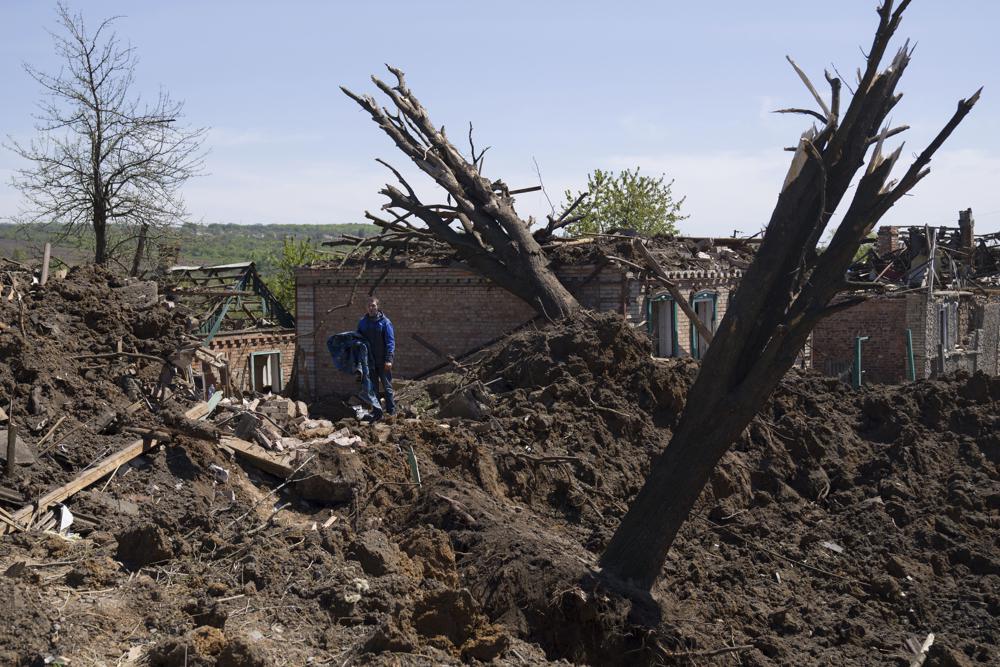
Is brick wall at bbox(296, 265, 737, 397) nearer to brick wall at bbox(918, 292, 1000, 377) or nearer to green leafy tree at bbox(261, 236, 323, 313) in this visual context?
brick wall at bbox(918, 292, 1000, 377)

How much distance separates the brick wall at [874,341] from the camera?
87.3ft

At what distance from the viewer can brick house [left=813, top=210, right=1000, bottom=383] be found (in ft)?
86.7

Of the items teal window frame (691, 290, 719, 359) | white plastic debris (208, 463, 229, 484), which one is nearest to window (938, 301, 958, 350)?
teal window frame (691, 290, 719, 359)

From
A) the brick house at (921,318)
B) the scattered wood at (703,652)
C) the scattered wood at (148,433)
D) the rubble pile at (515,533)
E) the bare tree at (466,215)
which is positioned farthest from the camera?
the brick house at (921,318)

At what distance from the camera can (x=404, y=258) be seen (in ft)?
63.9

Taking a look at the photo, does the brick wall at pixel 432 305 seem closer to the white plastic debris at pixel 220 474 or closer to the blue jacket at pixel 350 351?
the blue jacket at pixel 350 351

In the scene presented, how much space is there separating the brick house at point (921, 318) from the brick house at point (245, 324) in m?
14.5

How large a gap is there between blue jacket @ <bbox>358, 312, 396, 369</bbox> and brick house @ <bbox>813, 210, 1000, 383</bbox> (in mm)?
14814

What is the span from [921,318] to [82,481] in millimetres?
23564

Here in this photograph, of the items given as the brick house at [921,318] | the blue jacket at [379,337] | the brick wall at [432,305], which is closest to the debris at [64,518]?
the blue jacket at [379,337]

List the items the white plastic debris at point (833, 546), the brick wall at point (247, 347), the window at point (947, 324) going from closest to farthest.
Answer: the white plastic debris at point (833, 546), the brick wall at point (247, 347), the window at point (947, 324)

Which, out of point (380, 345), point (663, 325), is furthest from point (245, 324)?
point (380, 345)

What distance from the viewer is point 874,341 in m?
27.2

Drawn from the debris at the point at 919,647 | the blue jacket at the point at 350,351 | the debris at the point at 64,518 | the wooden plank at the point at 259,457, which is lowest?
the debris at the point at 919,647
